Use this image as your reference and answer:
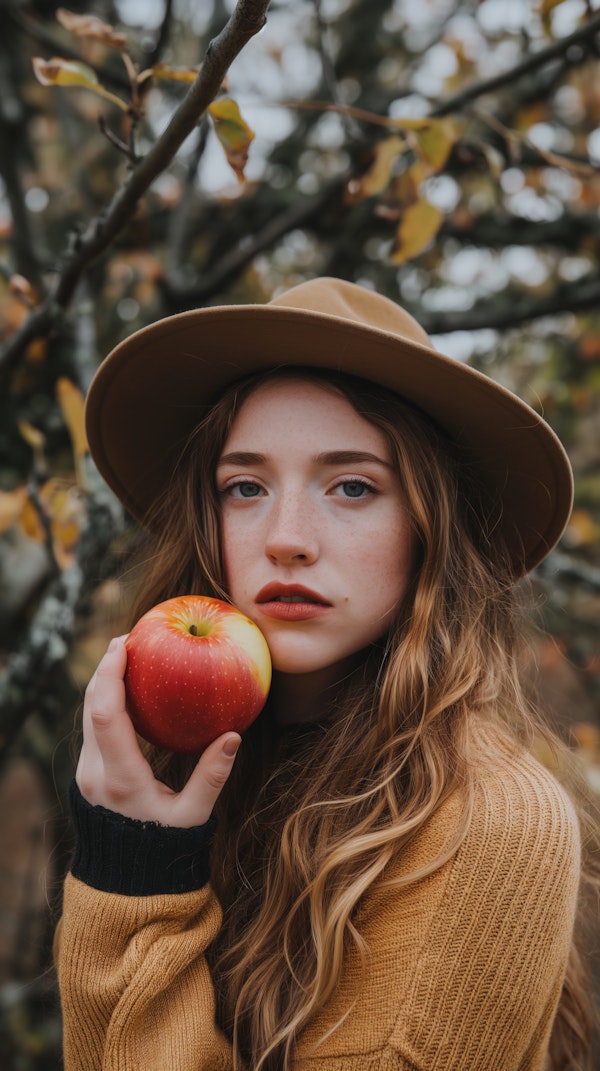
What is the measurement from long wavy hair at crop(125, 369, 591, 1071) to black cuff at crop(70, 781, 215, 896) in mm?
198

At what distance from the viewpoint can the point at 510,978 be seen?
127cm

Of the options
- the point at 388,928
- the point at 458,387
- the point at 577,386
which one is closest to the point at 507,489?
the point at 458,387

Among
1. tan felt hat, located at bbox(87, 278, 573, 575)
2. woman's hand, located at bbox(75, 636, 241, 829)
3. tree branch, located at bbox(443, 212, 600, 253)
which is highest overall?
tree branch, located at bbox(443, 212, 600, 253)

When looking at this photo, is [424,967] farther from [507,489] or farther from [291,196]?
[291,196]

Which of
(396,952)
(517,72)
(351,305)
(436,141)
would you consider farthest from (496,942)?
(517,72)

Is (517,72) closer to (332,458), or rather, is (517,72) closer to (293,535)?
(332,458)

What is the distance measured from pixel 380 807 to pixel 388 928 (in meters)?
0.20

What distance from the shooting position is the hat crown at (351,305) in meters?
1.70

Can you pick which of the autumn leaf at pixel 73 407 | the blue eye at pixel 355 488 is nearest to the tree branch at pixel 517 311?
the autumn leaf at pixel 73 407

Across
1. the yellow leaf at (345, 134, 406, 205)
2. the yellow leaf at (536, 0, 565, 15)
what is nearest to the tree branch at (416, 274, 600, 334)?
the yellow leaf at (345, 134, 406, 205)

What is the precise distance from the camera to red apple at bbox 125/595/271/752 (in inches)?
55.3

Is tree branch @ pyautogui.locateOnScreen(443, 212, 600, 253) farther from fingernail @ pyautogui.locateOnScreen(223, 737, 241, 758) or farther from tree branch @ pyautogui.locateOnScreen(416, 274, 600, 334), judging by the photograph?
fingernail @ pyautogui.locateOnScreen(223, 737, 241, 758)

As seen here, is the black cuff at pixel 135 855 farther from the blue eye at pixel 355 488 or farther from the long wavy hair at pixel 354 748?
the blue eye at pixel 355 488

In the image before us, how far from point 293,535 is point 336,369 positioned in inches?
15.6
